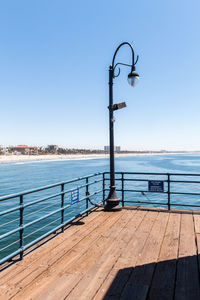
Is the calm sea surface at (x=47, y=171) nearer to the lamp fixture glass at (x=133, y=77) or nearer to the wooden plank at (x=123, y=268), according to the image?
the lamp fixture glass at (x=133, y=77)

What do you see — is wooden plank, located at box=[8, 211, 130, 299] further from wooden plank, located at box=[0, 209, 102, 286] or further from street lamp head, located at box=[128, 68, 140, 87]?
street lamp head, located at box=[128, 68, 140, 87]

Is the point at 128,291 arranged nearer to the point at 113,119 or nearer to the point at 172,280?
the point at 172,280

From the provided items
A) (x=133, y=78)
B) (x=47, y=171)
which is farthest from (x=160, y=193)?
(x=47, y=171)

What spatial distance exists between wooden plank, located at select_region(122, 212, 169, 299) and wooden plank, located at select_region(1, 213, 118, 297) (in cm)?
142

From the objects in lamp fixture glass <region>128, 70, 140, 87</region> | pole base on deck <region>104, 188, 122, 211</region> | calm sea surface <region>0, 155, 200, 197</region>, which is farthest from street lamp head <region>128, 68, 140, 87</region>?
calm sea surface <region>0, 155, 200, 197</region>

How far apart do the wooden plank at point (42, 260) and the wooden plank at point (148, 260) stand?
1.42 m

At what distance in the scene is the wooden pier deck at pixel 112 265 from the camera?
2984 mm

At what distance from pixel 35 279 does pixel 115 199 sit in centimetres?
424

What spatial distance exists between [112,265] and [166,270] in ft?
2.94

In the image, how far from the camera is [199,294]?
2.89m

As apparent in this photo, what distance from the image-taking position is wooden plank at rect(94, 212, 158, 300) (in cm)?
297

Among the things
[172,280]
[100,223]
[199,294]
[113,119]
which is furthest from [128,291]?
[113,119]

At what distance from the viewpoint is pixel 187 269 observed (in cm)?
356

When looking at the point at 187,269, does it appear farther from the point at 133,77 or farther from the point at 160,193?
the point at 160,193
